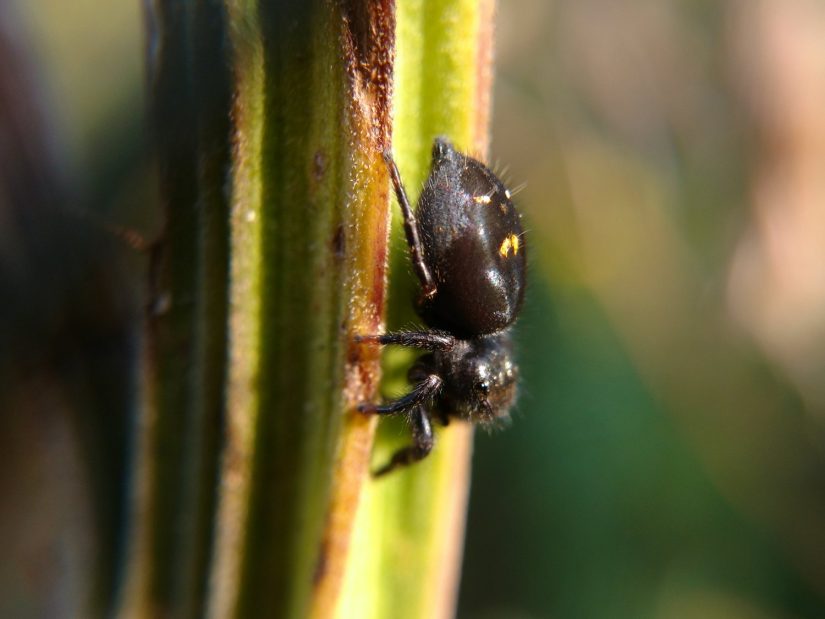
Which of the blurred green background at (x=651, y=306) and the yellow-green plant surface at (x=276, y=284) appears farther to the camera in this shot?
the blurred green background at (x=651, y=306)

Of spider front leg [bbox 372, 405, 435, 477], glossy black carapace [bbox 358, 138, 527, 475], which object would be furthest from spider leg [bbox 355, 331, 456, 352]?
spider front leg [bbox 372, 405, 435, 477]

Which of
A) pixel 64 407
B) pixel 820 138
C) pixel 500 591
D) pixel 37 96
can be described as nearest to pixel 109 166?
pixel 37 96

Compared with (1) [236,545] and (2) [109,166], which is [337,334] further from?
(2) [109,166]

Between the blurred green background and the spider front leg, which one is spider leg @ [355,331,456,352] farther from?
the blurred green background

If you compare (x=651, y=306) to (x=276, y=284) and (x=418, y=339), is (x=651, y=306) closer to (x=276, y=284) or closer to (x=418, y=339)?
(x=418, y=339)

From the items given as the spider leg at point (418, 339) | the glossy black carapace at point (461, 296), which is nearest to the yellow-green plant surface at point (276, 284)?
the spider leg at point (418, 339)

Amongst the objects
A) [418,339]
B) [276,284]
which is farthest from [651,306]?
[276,284]

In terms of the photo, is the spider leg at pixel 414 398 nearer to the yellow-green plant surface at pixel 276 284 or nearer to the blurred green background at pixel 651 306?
the yellow-green plant surface at pixel 276 284
